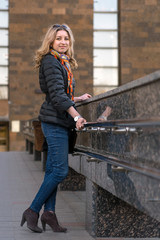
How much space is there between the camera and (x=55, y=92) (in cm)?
495

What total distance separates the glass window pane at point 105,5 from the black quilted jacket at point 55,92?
1046 inches

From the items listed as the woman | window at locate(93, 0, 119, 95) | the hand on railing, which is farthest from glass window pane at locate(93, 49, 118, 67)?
the hand on railing

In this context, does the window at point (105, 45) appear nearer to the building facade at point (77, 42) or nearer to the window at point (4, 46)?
the building facade at point (77, 42)

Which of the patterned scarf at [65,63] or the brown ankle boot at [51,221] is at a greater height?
the patterned scarf at [65,63]

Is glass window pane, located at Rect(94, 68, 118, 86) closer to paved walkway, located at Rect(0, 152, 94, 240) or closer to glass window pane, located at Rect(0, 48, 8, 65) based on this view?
glass window pane, located at Rect(0, 48, 8, 65)

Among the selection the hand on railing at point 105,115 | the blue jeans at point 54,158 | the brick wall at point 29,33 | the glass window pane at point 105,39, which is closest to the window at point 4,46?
the brick wall at point 29,33

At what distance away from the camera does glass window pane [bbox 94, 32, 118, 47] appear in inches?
1230

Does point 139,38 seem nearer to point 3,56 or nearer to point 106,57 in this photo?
point 106,57

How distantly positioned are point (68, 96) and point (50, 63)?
370 millimetres

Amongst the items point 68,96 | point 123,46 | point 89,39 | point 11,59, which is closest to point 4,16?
point 11,59

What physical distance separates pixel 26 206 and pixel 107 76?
24972 millimetres

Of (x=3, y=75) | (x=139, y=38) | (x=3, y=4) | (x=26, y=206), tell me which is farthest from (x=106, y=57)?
(x=26, y=206)

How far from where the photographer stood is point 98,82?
3122cm

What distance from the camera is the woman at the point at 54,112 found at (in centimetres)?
499
